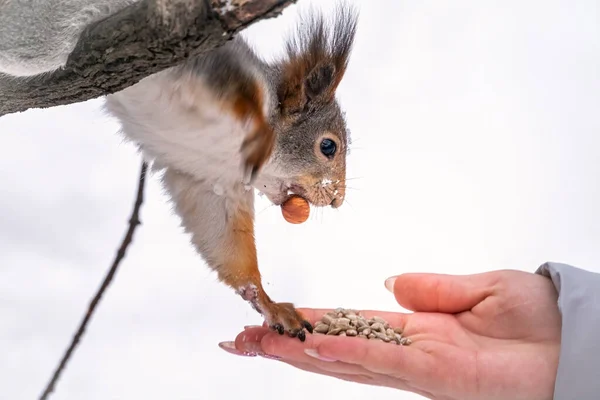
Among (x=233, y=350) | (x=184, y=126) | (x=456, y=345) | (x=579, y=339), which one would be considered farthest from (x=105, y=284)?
(x=579, y=339)

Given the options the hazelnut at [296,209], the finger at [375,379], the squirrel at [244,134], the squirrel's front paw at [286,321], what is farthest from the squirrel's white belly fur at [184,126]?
the finger at [375,379]

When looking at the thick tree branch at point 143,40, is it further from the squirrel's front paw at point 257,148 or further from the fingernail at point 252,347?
the fingernail at point 252,347

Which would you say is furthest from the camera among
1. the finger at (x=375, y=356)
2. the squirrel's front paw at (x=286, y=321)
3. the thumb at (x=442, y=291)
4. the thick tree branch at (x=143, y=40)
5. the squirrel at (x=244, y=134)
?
the thumb at (x=442, y=291)

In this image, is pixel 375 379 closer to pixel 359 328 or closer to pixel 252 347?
pixel 359 328

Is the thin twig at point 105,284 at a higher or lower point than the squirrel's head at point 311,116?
lower

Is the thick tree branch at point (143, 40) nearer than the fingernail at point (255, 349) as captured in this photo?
Yes

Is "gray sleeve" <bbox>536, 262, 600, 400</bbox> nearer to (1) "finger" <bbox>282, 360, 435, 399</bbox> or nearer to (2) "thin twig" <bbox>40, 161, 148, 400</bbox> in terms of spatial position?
(1) "finger" <bbox>282, 360, 435, 399</bbox>

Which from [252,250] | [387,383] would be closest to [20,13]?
[252,250]

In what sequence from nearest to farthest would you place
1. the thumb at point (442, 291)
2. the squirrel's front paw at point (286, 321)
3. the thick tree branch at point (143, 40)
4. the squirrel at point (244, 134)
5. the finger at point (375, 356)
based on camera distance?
the thick tree branch at point (143, 40), the squirrel at point (244, 134), the finger at point (375, 356), the squirrel's front paw at point (286, 321), the thumb at point (442, 291)

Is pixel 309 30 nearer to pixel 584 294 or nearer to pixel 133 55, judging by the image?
pixel 133 55
